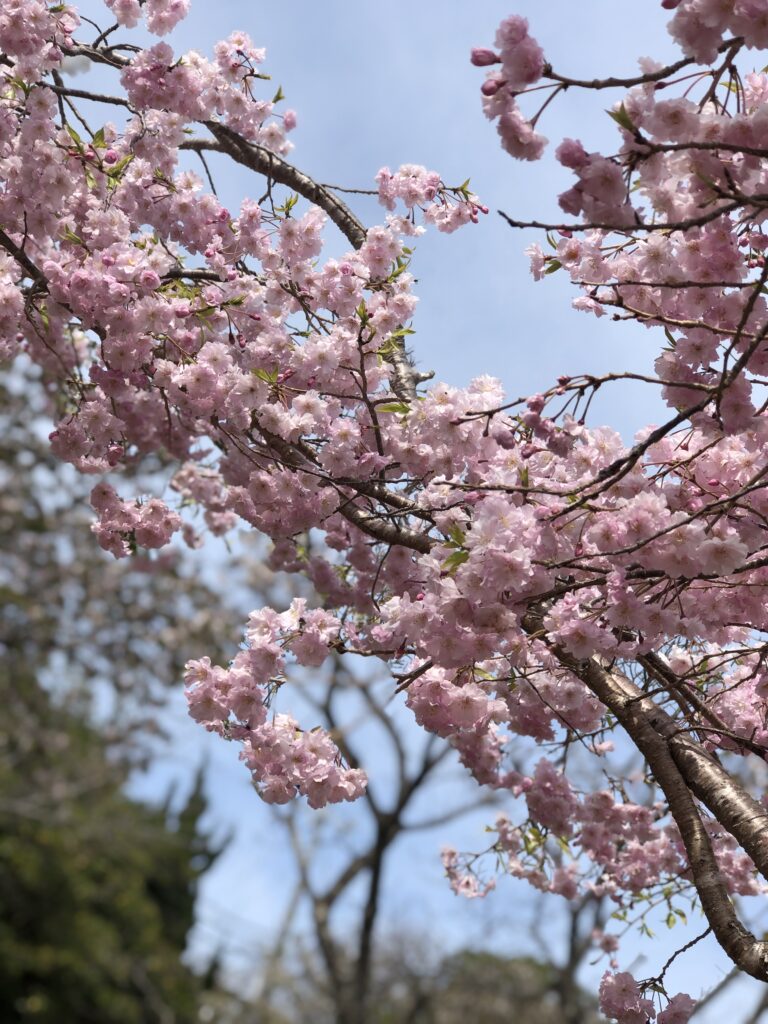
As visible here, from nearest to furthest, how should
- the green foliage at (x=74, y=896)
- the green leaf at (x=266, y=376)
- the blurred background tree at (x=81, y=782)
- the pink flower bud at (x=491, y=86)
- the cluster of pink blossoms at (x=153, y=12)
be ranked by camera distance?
the pink flower bud at (x=491, y=86), the green leaf at (x=266, y=376), the cluster of pink blossoms at (x=153, y=12), the blurred background tree at (x=81, y=782), the green foliage at (x=74, y=896)

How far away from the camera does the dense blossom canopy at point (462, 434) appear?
7.36 feet

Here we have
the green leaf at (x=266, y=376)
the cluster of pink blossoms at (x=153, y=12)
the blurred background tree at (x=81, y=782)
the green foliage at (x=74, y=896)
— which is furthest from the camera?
the green foliage at (x=74, y=896)

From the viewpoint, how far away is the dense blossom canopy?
2.24 m

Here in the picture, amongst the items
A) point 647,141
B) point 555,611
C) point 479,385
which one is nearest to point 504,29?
point 647,141

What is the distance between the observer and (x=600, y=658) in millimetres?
2910

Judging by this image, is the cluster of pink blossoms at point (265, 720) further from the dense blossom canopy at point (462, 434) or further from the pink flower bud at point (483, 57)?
the pink flower bud at point (483, 57)

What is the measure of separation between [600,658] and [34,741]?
40.5 feet

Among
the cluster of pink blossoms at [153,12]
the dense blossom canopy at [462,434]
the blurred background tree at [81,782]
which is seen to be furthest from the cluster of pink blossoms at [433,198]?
the blurred background tree at [81,782]

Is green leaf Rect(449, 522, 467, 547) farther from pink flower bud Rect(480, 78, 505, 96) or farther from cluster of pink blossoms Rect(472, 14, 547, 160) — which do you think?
pink flower bud Rect(480, 78, 505, 96)

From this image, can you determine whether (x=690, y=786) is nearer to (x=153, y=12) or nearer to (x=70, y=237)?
(x=70, y=237)

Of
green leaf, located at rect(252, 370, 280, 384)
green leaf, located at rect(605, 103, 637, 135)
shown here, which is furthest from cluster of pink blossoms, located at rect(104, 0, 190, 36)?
green leaf, located at rect(605, 103, 637, 135)

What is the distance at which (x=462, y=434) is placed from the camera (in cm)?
287

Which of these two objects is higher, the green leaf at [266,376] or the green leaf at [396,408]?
the green leaf at [266,376]

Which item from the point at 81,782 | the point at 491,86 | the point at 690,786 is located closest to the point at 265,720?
the point at 690,786
